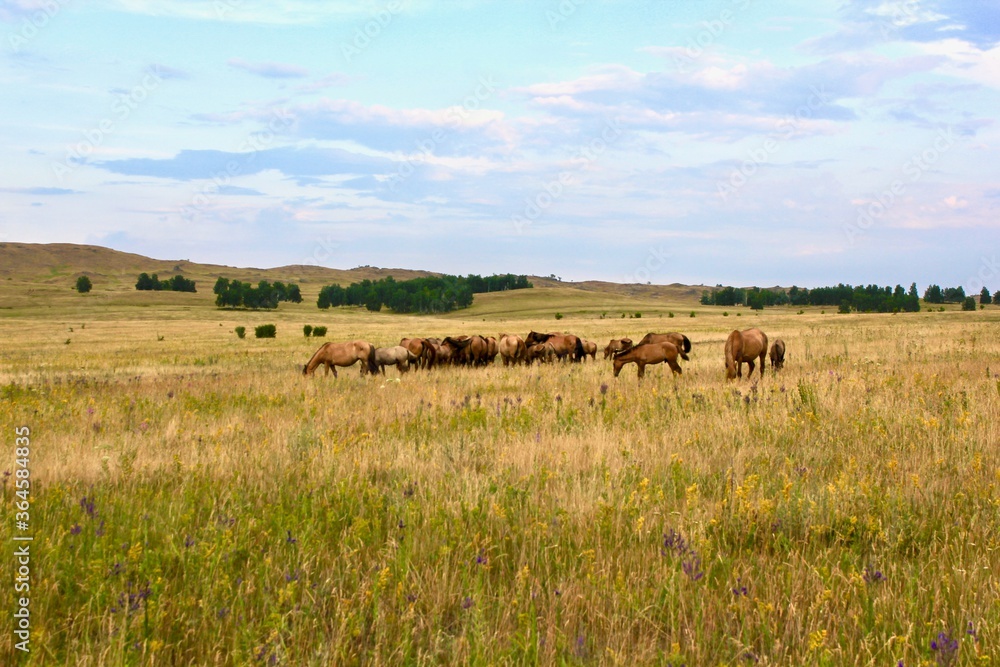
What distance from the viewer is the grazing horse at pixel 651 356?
600 inches

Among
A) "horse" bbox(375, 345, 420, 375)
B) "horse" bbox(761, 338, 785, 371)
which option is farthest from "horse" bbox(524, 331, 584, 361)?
"horse" bbox(761, 338, 785, 371)

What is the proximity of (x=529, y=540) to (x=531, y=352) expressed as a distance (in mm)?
18257

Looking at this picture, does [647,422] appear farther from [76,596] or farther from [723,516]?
[76,596]

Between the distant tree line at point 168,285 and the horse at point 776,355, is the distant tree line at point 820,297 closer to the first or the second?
the distant tree line at point 168,285

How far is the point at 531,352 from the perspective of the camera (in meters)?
22.5

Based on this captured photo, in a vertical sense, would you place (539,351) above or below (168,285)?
below

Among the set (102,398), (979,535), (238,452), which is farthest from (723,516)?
(102,398)

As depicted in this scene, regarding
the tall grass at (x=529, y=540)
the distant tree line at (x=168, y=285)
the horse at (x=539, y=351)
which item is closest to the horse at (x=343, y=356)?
the horse at (x=539, y=351)

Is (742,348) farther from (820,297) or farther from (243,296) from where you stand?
(820,297)

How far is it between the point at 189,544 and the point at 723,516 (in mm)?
3738

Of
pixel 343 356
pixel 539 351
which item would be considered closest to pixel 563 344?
pixel 539 351

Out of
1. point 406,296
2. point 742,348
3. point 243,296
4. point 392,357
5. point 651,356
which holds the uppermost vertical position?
point 406,296

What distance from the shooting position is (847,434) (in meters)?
7.12

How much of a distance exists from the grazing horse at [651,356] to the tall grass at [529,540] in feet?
21.4
